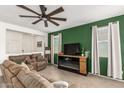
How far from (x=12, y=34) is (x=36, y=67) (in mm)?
2406

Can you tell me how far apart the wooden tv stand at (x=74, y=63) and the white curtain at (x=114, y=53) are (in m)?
1.02

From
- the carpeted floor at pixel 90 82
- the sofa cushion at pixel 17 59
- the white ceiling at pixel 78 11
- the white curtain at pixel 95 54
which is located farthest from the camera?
the sofa cushion at pixel 17 59

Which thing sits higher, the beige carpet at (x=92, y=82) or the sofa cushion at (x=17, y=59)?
the sofa cushion at (x=17, y=59)

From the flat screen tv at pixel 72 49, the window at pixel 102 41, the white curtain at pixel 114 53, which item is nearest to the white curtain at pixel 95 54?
the window at pixel 102 41

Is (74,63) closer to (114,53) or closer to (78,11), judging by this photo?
(114,53)

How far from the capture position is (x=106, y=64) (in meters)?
3.94

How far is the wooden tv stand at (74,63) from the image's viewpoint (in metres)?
4.31

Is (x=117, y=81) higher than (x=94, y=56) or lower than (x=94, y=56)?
lower

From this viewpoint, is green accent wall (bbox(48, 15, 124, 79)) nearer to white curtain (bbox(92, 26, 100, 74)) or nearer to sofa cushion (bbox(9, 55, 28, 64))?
white curtain (bbox(92, 26, 100, 74))

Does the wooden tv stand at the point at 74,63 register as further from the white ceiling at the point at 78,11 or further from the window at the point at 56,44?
the white ceiling at the point at 78,11

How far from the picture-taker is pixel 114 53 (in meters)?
3.59

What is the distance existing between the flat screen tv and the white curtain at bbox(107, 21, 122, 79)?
5.33 ft
